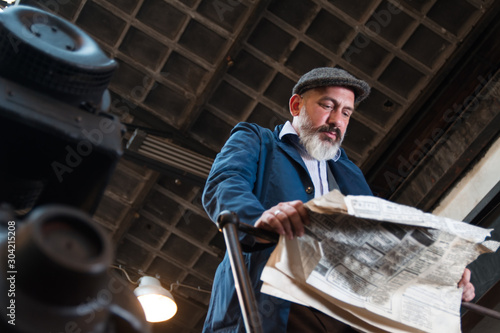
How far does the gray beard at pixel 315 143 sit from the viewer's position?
2275mm

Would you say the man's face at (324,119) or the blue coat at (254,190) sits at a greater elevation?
the man's face at (324,119)

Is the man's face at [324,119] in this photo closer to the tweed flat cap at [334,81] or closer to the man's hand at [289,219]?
the tweed flat cap at [334,81]

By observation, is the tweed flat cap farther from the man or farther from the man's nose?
the man's nose

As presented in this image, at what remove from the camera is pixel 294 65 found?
5.13 m

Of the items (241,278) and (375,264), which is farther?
(375,264)

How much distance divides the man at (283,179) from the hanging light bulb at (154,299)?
352 cm

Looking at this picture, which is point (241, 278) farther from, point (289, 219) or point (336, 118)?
point (336, 118)

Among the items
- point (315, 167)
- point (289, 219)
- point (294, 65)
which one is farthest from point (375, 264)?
point (294, 65)

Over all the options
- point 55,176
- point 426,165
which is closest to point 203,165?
point 426,165

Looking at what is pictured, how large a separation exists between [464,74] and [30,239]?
4.83 metres

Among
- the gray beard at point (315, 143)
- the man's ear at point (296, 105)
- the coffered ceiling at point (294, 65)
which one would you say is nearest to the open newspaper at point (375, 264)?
the gray beard at point (315, 143)

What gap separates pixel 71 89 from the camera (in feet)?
3.35

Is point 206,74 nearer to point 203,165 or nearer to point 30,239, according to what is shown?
point 203,165

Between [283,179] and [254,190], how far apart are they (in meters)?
0.11
